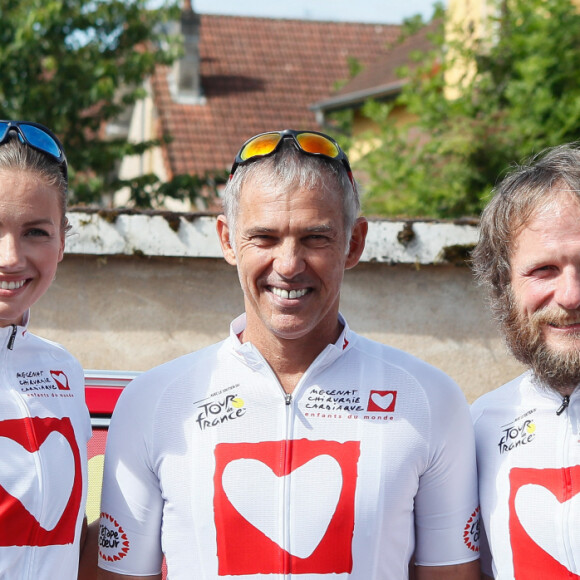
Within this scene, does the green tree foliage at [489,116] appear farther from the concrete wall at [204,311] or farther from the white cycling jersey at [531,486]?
the white cycling jersey at [531,486]

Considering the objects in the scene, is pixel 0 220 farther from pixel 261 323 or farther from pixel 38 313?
pixel 38 313

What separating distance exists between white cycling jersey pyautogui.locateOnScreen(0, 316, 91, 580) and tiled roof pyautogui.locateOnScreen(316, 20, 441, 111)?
14.0m

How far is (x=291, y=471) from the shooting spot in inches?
96.0

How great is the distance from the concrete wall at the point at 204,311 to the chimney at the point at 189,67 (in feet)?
54.7

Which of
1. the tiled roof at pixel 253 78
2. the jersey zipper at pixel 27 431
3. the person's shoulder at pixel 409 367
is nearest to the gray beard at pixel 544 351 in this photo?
the person's shoulder at pixel 409 367

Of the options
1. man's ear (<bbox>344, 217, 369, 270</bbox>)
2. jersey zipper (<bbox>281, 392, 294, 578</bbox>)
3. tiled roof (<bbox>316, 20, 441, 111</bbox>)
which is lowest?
jersey zipper (<bbox>281, 392, 294, 578</bbox>)

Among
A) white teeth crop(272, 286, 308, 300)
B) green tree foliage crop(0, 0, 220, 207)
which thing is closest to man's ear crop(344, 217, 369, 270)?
white teeth crop(272, 286, 308, 300)

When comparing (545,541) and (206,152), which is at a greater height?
(206,152)

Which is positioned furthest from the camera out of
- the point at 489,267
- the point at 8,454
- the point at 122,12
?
the point at 122,12

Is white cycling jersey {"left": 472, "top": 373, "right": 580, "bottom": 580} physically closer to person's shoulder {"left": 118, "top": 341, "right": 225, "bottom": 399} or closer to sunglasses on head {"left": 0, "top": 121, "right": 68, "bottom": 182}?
person's shoulder {"left": 118, "top": 341, "right": 225, "bottom": 399}

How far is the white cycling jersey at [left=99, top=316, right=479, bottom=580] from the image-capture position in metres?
2.39

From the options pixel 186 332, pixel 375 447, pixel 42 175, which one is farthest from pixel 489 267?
pixel 186 332

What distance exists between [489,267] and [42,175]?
1458 mm

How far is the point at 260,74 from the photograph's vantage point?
22.4 meters
